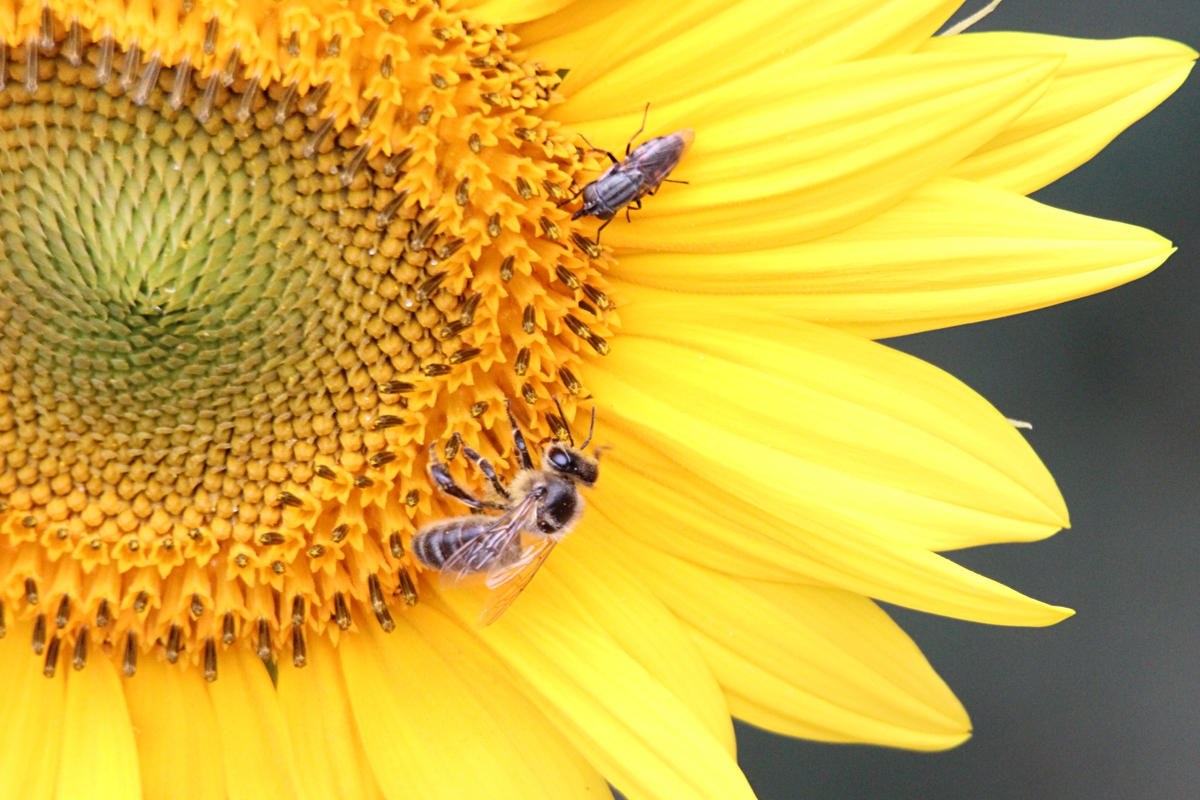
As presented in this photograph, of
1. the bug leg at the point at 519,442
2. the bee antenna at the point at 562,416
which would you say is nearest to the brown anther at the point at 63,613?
the bug leg at the point at 519,442

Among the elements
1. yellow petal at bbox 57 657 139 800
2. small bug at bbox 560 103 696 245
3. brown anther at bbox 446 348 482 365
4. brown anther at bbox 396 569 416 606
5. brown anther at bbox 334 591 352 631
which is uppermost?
small bug at bbox 560 103 696 245

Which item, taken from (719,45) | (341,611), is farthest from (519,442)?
(719,45)

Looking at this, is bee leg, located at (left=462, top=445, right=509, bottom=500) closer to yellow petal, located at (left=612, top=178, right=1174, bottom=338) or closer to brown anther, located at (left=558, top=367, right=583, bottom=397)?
brown anther, located at (left=558, top=367, right=583, bottom=397)

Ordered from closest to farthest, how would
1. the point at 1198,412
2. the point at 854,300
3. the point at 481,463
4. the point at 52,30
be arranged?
the point at 52,30 < the point at 854,300 < the point at 481,463 < the point at 1198,412

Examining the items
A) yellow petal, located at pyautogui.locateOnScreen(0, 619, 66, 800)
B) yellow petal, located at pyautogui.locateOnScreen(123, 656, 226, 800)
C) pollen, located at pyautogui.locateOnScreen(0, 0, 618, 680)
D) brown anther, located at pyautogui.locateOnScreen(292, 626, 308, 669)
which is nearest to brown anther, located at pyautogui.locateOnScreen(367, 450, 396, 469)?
pollen, located at pyautogui.locateOnScreen(0, 0, 618, 680)

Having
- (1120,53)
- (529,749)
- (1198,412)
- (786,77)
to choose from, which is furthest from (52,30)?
(1198,412)

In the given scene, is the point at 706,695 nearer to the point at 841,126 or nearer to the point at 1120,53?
the point at 841,126
